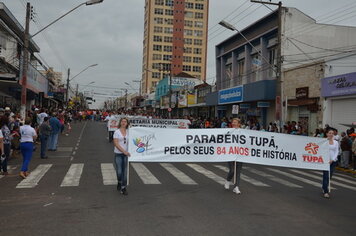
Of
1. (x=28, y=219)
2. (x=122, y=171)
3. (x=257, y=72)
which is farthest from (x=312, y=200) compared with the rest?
(x=257, y=72)

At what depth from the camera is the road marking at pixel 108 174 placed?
10250 millimetres

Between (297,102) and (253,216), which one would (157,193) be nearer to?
(253,216)

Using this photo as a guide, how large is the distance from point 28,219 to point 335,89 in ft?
64.6

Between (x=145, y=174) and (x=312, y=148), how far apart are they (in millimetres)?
5076

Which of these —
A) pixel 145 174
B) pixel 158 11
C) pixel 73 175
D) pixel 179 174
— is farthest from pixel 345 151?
pixel 158 11

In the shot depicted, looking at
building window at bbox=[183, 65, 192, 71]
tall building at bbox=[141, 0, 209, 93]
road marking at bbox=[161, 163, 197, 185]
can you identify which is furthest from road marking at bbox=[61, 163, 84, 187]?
building window at bbox=[183, 65, 192, 71]

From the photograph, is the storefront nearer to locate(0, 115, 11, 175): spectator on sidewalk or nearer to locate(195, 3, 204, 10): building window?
locate(0, 115, 11, 175): spectator on sidewalk

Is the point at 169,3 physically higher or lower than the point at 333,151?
higher

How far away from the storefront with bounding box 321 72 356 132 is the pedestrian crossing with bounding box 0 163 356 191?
796 centimetres

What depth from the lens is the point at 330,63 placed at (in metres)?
23.0

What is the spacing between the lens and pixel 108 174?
37.9 feet

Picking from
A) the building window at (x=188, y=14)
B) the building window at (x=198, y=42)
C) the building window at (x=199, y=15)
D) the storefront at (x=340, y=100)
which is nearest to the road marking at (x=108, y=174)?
the storefront at (x=340, y=100)

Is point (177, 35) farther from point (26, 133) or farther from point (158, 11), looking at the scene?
point (26, 133)

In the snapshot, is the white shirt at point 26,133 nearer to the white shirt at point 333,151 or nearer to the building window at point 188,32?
the white shirt at point 333,151
